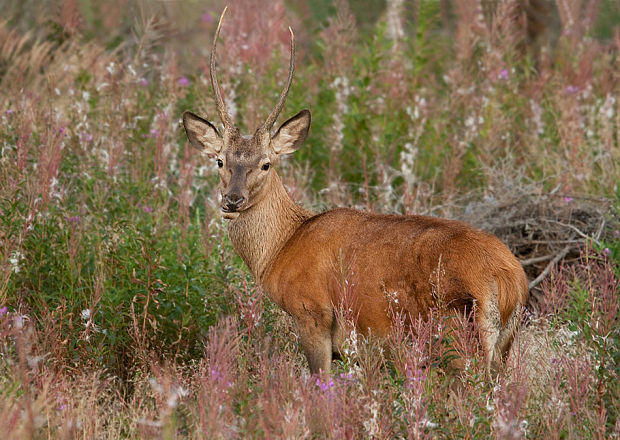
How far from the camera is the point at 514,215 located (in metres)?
7.05

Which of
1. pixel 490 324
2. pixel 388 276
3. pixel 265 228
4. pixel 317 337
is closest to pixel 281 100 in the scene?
pixel 265 228

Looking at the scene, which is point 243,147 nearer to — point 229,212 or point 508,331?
point 229,212

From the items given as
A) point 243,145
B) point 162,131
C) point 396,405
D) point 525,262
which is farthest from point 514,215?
point 396,405

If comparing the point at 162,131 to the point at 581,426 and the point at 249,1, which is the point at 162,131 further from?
the point at 581,426

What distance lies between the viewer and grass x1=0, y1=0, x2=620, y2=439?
12.2 ft

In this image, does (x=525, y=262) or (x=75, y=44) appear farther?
(x=75, y=44)

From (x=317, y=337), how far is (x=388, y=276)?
606 millimetres

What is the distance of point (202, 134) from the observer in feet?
20.4

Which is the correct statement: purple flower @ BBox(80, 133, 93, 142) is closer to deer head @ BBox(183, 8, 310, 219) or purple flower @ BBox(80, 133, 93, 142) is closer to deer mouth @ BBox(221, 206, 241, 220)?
deer head @ BBox(183, 8, 310, 219)

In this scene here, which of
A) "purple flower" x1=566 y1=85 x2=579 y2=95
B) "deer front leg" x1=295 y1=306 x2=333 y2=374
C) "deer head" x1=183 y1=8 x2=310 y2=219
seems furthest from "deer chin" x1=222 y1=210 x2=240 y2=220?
"purple flower" x1=566 y1=85 x2=579 y2=95

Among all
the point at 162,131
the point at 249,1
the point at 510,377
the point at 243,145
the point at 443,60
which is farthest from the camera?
the point at 443,60

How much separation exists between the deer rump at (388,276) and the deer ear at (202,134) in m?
0.94

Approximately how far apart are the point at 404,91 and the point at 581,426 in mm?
5756

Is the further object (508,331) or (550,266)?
(550,266)
